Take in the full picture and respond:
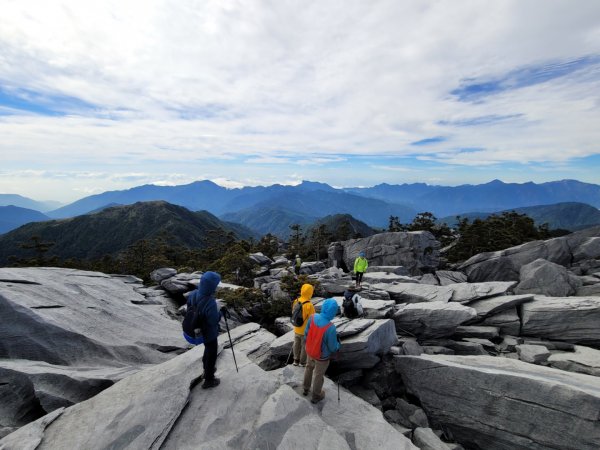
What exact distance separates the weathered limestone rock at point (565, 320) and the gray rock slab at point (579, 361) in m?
1.88

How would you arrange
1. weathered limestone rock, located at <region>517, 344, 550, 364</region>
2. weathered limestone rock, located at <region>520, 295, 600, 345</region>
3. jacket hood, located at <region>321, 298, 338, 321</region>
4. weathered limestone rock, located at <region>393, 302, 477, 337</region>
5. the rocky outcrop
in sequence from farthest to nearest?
weathered limestone rock, located at <region>393, 302, 477, 337</region> → weathered limestone rock, located at <region>520, 295, 600, 345</region> → weathered limestone rock, located at <region>517, 344, 550, 364</region> → the rocky outcrop → jacket hood, located at <region>321, 298, 338, 321</region>

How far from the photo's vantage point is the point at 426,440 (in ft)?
32.1

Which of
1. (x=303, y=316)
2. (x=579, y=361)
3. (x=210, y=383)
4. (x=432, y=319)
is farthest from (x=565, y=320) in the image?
(x=210, y=383)

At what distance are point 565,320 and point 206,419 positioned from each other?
60.5 feet

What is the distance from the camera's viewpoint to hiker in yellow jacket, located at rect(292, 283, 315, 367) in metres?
11.2

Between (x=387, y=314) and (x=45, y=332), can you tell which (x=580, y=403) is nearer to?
(x=387, y=314)

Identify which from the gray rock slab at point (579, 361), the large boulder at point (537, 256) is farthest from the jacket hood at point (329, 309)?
the large boulder at point (537, 256)

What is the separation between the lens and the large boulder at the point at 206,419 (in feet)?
24.7

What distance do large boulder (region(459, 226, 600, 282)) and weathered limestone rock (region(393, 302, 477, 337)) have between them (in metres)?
20.5

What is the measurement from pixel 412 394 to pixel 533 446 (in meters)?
3.97

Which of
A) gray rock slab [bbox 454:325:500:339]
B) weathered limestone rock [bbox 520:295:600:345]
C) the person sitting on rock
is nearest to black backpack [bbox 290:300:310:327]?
the person sitting on rock

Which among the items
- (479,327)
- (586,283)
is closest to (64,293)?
(479,327)

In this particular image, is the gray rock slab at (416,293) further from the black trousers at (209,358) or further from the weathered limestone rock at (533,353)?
the black trousers at (209,358)

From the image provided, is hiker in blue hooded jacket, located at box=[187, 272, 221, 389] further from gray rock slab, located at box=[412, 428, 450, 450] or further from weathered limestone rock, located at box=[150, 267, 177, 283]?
weathered limestone rock, located at box=[150, 267, 177, 283]
